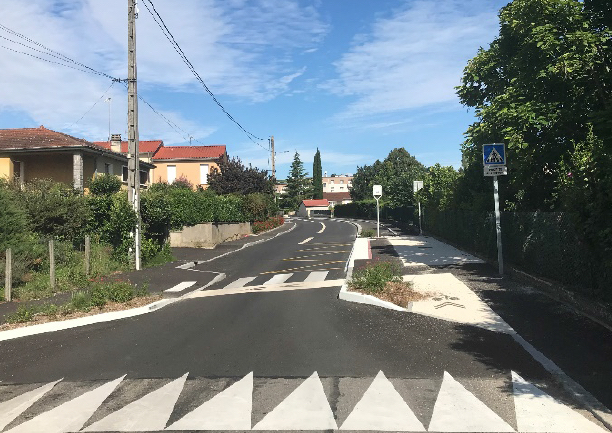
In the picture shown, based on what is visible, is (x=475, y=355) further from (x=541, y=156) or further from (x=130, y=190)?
(x=130, y=190)

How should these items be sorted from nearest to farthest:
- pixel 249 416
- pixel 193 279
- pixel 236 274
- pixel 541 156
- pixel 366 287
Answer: pixel 249 416
pixel 366 287
pixel 541 156
pixel 193 279
pixel 236 274

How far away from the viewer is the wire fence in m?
7.79

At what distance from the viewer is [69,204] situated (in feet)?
53.8

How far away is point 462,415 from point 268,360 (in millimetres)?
2678

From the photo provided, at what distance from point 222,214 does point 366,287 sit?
18.9 meters

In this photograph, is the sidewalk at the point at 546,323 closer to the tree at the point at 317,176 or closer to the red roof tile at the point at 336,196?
the tree at the point at 317,176

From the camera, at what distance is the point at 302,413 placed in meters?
4.64

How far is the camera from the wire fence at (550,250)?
25.5ft

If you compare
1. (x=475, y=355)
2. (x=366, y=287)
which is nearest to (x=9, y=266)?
(x=366, y=287)

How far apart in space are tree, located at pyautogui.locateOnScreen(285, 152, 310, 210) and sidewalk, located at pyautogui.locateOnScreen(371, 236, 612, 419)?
287ft

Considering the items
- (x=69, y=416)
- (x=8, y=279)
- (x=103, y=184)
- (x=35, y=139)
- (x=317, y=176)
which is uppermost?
(x=317, y=176)

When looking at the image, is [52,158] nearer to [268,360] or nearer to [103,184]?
[103,184]

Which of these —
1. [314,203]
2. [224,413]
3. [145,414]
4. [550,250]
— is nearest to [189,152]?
[550,250]

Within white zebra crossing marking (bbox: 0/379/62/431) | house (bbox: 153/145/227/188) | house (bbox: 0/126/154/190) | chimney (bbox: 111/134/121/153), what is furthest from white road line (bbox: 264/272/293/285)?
house (bbox: 153/145/227/188)
